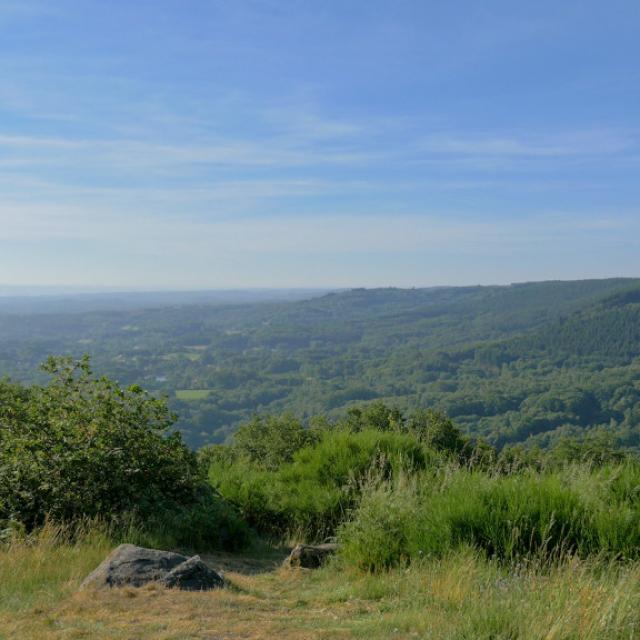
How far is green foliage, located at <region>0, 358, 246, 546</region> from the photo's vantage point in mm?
8180

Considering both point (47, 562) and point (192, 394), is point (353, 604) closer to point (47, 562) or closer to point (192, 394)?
point (47, 562)

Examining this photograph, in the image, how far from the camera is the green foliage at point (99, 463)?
8180mm

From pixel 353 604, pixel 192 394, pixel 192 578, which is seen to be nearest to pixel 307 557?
pixel 192 578

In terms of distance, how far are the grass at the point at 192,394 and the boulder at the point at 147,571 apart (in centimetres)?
13411

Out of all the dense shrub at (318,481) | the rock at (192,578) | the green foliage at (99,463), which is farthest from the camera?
the dense shrub at (318,481)

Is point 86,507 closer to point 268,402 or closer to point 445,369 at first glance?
point 268,402

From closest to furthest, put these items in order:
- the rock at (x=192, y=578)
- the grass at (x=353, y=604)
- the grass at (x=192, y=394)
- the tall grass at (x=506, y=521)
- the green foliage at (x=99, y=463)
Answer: the grass at (x=353, y=604), the rock at (x=192, y=578), the tall grass at (x=506, y=521), the green foliage at (x=99, y=463), the grass at (x=192, y=394)

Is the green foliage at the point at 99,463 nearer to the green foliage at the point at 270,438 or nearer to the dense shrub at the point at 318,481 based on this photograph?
the dense shrub at the point at 318,481

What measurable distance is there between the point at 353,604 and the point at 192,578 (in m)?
1.59

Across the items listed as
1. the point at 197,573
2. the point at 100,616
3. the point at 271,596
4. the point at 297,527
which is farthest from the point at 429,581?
the point at 297,527

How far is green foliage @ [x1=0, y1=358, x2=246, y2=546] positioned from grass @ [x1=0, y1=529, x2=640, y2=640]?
141cm

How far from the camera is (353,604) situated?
18.2ft

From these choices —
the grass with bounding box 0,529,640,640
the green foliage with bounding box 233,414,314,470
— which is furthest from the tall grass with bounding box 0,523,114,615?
the green foliage with bounding box 233,414,314,470

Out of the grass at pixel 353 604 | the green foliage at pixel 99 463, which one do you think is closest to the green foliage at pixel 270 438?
the green foliage at pixel 99 463
